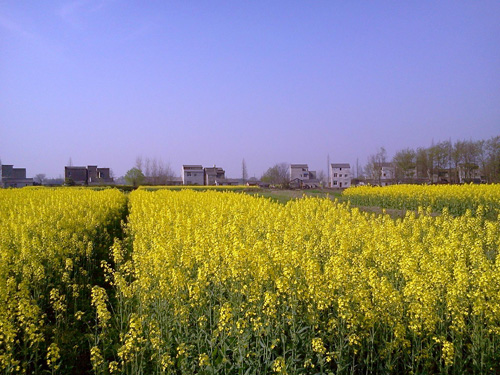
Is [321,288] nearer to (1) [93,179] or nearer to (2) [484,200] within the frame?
(2) [484,200]

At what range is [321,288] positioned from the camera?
4.79 m

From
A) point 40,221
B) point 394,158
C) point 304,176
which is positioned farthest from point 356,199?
point 304,176

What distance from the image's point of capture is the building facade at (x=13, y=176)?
79375 mm

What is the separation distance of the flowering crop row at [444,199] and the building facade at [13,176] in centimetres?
7534

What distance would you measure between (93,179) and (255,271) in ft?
315

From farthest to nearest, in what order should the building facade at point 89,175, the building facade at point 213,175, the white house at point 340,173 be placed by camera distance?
the building facade at point 213,175 < the white house at point 340,173 < the building facade at point 89,175

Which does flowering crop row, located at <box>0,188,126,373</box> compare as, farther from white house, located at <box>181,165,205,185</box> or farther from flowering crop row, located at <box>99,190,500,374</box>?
white house, located at <box>181,165,205,185</box>

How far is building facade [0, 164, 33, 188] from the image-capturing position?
79375 millimetres

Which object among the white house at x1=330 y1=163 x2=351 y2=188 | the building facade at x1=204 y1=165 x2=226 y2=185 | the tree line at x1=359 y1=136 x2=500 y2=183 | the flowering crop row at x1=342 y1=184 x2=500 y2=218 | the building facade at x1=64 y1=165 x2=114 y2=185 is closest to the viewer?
the flowering crop row at x1=342 y1=184 x2=500 y2=218

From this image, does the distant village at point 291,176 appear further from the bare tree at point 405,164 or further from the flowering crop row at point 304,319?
the flowering crop row at point 304,319

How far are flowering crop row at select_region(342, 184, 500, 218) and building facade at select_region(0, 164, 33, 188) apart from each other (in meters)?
75.3

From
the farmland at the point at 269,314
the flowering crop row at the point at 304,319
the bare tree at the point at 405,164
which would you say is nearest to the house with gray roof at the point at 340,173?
the bare tree at the point at 405,164

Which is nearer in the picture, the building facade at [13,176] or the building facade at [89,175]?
the building facade at [13,176]

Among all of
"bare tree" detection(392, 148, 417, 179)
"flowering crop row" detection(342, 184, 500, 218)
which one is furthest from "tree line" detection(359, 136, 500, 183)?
"flowering crop row" detection(342, 184, 500, 218)
